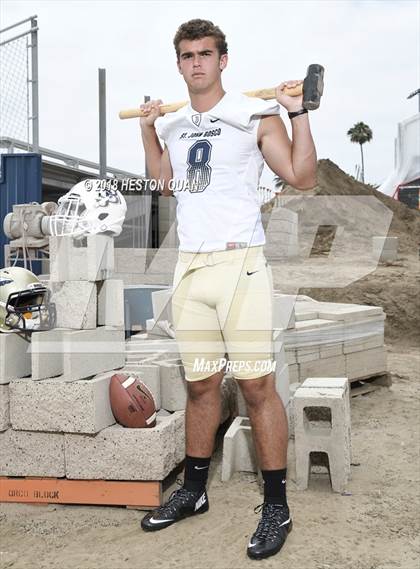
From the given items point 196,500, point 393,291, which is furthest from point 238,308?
point 393,291

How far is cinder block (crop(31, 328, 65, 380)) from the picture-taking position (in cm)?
359

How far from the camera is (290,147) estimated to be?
3068mm

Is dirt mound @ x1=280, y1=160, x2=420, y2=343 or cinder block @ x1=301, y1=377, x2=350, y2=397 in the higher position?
dirt mound @ x1=280, y1=160, x2=420, y2=343

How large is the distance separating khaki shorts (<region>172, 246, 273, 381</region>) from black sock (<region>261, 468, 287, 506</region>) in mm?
530

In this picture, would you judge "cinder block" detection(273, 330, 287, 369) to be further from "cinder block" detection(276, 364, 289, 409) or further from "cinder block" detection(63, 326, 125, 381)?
"cinder block" detection(63, 326, 125, 381)

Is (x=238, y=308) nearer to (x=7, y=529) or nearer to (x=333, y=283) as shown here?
(x=7, y=529)

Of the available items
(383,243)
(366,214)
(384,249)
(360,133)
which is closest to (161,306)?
(383,243)

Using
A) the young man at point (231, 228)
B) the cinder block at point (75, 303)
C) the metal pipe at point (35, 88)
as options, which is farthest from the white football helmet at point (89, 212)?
the metal pipe at point (35, 88)

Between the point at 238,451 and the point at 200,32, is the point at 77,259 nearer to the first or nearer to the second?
the point at 200,32

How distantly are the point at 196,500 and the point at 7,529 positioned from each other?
42.6 inches

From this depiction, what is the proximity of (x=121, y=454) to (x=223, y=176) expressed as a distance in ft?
5.69

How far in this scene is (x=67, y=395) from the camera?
11.8 ft

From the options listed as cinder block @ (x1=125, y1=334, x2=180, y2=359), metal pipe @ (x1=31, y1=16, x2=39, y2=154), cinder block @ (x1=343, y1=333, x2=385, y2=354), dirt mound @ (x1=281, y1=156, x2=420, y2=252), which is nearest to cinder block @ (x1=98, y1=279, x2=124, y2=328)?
cinder block @ (x1=125, y1=334, x2=180, y2=359)

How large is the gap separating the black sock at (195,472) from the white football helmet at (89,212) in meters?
1.49
